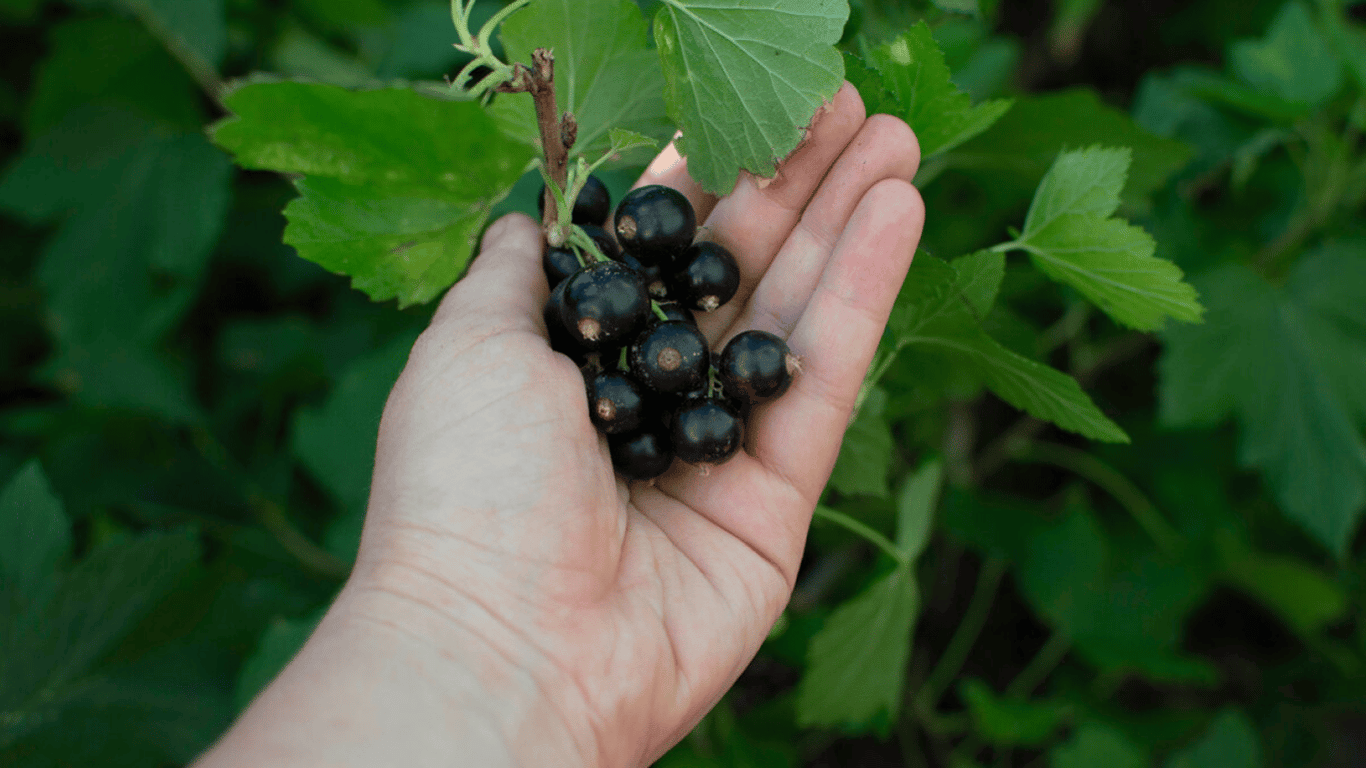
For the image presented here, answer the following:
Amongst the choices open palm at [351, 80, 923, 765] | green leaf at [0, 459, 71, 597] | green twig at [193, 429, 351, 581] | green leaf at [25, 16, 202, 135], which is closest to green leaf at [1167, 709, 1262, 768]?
open palm at [351, 80, 923, 765]

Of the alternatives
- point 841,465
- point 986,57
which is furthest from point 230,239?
point 986,57

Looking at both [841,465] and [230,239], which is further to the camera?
[230,239]

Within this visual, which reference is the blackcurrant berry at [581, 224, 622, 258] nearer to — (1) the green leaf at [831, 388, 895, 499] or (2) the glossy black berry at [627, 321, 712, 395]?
(2) the glossy black berry at [627, 321, 712, 395]

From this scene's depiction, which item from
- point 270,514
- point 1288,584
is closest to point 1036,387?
point 1288,584

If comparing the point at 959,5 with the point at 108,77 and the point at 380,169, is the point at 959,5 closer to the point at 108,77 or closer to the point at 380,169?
the point at 380,169

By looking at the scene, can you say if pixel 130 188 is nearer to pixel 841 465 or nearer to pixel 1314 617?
pixel 841 465

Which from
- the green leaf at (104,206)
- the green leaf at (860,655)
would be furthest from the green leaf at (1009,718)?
the green leaf at (104,206)
